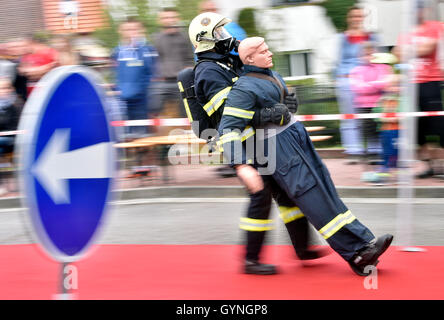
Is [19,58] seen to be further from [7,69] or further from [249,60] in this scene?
[249,60]

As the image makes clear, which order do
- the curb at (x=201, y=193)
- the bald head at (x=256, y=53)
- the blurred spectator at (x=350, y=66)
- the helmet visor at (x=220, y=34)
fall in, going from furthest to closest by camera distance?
the blurred spectator at (x=350, y=66) → the curb at (x=201, y=193) → the helmet visor at (x=220, y=34) → the bald head at (x=256, y=53)

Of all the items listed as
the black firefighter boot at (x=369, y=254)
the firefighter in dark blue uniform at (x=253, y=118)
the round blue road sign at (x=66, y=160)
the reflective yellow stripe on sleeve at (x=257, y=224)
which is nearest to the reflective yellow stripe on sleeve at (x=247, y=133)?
the firefighter in dark blue uniform at (x=253, y=118)

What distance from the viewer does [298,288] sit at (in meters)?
4.79

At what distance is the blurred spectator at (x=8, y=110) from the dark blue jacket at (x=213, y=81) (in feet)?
17.4

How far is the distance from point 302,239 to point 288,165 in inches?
24.2

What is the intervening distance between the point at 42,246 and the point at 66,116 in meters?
0.56

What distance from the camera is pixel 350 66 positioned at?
33.5ft

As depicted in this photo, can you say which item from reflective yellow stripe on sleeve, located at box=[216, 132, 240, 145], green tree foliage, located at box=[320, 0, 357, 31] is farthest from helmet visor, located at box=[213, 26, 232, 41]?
green tree foliage, located at box=[320, 0, 357, 31]

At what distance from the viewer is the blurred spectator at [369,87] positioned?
9375 millimetres

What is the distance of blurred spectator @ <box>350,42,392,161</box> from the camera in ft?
30.8

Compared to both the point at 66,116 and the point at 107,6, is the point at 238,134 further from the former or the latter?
the point at 107,6

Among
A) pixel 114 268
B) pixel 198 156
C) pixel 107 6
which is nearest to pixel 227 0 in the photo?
pixel 107 6

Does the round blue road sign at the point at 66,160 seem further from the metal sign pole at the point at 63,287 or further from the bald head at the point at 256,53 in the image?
the bald head at the point at 256,53

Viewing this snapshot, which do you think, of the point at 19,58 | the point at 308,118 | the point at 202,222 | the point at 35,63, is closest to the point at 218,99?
the point at 202,222
